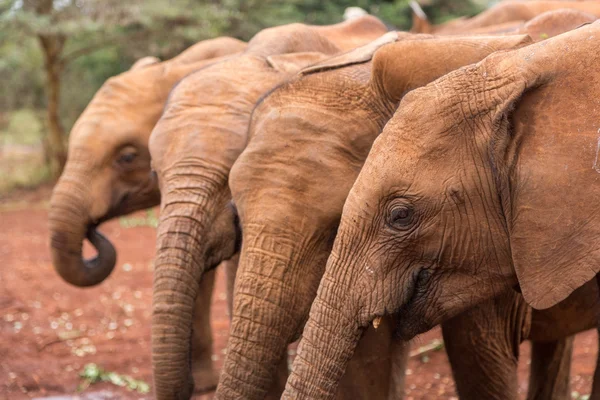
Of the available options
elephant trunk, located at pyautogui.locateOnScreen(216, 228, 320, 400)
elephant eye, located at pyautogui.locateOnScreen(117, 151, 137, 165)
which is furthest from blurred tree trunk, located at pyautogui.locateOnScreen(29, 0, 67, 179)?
elephant trunk, located at pyautogui.locateOnScreen(216, 228, 320, 400)

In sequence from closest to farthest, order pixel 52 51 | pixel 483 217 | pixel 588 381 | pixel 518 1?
pixel 483 217 < pixel 588 381 < pixel 518 1 < pixel 52 51

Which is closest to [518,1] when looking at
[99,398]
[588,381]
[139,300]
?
[588,381]

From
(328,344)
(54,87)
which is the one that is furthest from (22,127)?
(328,344)

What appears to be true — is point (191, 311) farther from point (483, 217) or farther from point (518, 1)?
point (518, 1)

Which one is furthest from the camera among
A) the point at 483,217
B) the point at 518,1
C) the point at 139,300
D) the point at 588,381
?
the point at 139,300

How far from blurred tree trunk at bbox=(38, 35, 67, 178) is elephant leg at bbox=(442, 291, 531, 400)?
11.3 meters

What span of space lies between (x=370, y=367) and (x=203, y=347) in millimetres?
2371

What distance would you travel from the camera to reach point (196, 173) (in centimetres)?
382

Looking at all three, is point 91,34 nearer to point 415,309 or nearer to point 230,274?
point 230,274

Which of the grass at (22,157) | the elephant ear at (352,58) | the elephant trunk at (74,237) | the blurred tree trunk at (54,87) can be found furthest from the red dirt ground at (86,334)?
the grass at (22,157)

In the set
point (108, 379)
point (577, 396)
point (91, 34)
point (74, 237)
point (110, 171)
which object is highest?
point (110, 171)

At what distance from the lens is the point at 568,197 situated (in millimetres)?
2463

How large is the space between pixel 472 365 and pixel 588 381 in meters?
2.24

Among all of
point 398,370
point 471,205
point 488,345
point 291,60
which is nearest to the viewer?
point 471,205
